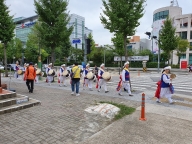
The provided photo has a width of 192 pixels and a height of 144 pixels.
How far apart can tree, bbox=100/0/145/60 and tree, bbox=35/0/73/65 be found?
5.29 meters

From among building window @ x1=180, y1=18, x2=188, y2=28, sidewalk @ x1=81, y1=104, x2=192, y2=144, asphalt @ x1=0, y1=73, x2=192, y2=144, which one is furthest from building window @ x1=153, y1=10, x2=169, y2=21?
sidewalk @ x1=81, y1=104, x2=192, y2=144

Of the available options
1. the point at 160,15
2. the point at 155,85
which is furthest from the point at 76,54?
the point at 155,85

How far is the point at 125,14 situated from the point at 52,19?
779 centimetres

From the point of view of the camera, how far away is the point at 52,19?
719 inches

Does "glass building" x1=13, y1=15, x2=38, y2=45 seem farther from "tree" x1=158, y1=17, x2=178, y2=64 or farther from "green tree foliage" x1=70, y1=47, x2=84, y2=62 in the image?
"tree" x1=158, y1=17, x2=178, y2=64

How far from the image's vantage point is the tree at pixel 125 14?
1418 cm

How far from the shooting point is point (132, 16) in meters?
14.5

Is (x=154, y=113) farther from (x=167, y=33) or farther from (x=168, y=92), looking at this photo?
(x=167, y=33)

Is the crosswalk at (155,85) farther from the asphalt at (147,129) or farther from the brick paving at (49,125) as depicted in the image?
the brick paving at (49,125)

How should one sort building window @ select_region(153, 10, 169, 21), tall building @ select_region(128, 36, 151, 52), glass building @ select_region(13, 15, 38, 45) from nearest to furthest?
1. building window @ select_region(153, 10, 169, 21)
2. tall building @ select_region(128, 36, 151, 52)
3. glass building @ select_region(13, 15, 38, 45)

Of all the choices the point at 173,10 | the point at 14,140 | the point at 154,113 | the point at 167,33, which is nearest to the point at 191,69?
the point at 167,33

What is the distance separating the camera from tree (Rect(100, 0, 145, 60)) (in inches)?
558

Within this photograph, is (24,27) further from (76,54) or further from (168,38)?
(168,38)

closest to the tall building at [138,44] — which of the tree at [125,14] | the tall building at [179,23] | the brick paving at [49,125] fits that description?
the tall building at [179,23]
